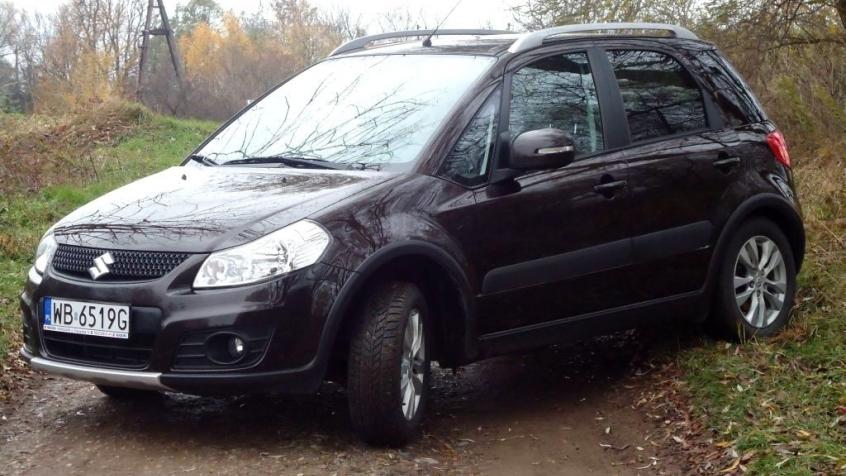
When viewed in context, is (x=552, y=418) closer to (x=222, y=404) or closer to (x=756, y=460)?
(x=756, y=460)

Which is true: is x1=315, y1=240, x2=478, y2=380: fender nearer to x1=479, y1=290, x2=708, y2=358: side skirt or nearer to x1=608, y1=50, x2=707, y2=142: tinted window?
x1=479, y1=290, x2=708, y2=358: side skirt

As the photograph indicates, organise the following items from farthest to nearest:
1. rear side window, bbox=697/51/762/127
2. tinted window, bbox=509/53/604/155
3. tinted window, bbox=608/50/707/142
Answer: rear side window, bbox=697/51/762/127 < tinted window, bbox=608/50/707/142 < tinted window, bbox=509/53/604/155

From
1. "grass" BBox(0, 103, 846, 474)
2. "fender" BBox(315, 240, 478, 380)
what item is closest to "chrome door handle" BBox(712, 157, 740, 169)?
"grass" BBox(0, 103, 846, 474)

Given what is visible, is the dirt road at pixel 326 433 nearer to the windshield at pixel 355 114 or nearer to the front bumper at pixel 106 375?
the front bumper at pixel 106 375

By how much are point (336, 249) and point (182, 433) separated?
1.23m

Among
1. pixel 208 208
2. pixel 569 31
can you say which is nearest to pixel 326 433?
pixel 208 208

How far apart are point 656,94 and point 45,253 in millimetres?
3324

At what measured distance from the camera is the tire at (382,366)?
4.50 metres

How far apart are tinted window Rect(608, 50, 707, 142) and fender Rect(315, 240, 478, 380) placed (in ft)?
4.90

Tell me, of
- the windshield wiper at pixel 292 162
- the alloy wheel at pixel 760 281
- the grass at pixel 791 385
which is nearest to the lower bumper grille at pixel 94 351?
the windshield wiper at pixel 292 162

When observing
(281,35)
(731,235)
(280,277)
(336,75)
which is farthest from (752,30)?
(281,35)

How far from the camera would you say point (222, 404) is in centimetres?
548

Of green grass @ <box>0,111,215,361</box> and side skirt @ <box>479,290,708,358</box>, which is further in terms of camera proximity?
green grass @ <box>0,111,215,361</box>

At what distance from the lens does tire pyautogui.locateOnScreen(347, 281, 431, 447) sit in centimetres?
450
